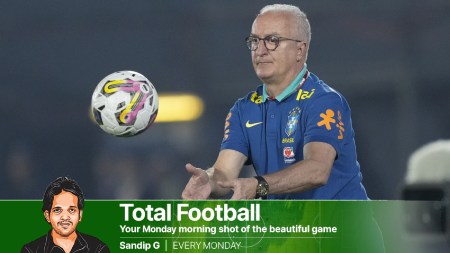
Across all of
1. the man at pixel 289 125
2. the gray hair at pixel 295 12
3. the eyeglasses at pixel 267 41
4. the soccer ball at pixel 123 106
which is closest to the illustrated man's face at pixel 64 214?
the man at pixel 289 125

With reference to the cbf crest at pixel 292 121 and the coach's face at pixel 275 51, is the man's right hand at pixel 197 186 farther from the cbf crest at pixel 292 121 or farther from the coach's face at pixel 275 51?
the coach's face at pixel 275 51

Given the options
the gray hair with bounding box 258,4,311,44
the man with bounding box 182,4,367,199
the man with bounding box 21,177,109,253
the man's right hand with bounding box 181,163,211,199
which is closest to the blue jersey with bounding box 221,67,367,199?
the man with bounding box 182,4,367,199

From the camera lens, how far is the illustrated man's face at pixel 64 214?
5.12 meters

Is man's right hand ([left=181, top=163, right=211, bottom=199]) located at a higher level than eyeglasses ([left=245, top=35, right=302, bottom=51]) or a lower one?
lower

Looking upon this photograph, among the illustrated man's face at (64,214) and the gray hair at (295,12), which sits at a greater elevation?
Answer: the gray hair at (295,12)

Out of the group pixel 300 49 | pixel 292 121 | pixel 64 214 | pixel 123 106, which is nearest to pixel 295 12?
pixel 300 49

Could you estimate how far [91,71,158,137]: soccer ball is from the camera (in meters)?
6.66

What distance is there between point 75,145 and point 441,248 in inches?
431

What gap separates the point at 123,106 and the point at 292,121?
1.25 m

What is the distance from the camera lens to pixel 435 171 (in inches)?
278

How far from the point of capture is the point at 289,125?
20.8 feet

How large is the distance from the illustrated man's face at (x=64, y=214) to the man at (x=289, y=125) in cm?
101

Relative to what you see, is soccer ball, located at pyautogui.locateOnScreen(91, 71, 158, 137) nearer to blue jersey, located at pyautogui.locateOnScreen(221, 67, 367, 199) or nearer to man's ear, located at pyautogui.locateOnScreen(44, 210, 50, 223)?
blue jersey, located at pyautogui.locateOnScreen(221, 67, 367, 199)

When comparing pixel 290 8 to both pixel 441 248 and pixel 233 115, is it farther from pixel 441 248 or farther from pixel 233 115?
pixel 441 248
